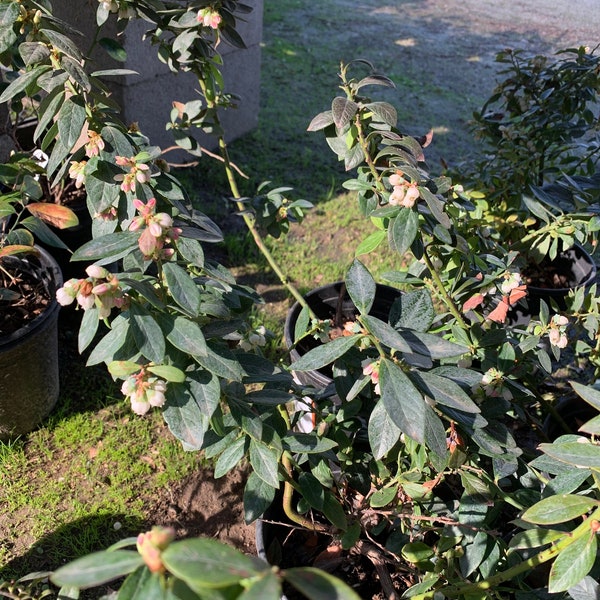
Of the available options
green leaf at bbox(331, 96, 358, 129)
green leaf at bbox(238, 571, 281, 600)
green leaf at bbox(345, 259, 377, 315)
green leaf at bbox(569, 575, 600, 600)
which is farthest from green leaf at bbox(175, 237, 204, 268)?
green leaf at bbox(569, 575, 600, 600)

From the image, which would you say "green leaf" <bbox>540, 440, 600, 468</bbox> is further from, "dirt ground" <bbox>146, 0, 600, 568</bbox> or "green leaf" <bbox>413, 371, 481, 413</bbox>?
"dirt ground" <bbox>146, 0, 600, 568</bbox>

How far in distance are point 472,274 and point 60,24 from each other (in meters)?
1.23

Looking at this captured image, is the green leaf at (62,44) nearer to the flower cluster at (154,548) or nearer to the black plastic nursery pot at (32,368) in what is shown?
the black plastic nursery pot at (32,368)

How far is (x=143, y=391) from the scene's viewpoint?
2.90 ft

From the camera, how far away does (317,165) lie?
404 centimetres

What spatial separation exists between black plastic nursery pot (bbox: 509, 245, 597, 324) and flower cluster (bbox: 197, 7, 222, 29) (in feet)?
5.48

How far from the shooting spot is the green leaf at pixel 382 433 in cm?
99

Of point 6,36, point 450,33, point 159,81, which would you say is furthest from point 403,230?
point 450,33

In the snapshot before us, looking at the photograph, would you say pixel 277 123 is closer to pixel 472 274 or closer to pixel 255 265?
pixel 255 265

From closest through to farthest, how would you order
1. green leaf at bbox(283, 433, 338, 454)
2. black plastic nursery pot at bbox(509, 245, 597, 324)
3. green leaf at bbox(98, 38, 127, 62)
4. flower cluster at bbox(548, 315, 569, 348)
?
green leaf at bbox(283, 433, 338, 454), flower cluster at bbox(548, 315, 569, 348), green leaf at bbox(98, 38, 127, 62), black plastic nursery pot at bbox(509, 245, 597, 324)

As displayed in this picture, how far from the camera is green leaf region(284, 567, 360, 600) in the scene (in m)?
0.48

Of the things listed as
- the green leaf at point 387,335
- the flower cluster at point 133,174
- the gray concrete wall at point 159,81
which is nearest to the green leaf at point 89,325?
the flower cluster at point 133,174

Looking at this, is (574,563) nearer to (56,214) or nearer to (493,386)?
(493,386)

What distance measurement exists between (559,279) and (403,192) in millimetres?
1897
